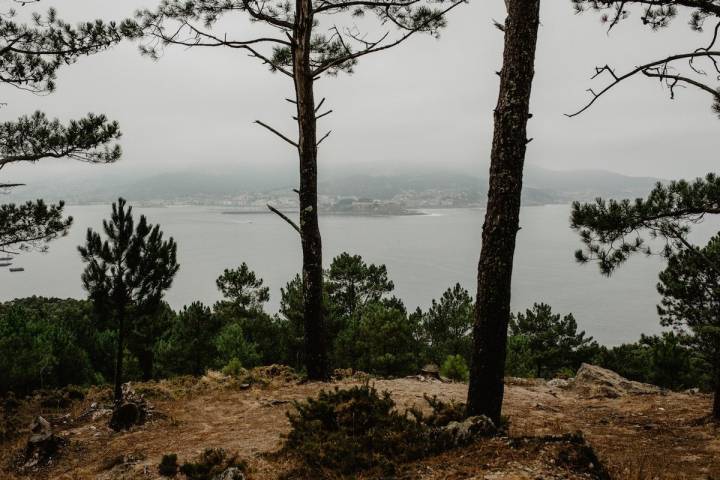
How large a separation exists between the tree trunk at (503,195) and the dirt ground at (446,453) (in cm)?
67

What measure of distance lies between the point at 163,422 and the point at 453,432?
14.1 feet

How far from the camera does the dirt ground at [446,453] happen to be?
3.14 meters

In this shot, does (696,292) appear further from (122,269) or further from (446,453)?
(122,269)

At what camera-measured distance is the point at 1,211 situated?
760 centimetres

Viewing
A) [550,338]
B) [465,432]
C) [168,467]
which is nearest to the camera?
[465,432]

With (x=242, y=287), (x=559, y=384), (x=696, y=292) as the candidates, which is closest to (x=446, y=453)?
(x=559, y=384)

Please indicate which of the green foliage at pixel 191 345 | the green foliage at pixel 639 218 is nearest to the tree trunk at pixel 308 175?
the green foliage at pixel 639 218

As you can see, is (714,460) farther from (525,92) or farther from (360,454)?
(525,92)

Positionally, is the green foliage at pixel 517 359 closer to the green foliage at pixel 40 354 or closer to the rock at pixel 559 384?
the rock at pixel 559 384

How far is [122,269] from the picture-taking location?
712cm

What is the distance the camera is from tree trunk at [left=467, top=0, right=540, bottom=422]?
12.7 ft

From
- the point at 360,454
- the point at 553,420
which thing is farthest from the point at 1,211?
the point at 553,420

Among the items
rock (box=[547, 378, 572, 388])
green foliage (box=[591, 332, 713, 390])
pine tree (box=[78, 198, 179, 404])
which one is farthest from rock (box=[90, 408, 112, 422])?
green foliage (box=[591, 332, 713, 390])

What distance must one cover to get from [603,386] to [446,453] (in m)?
6.52
